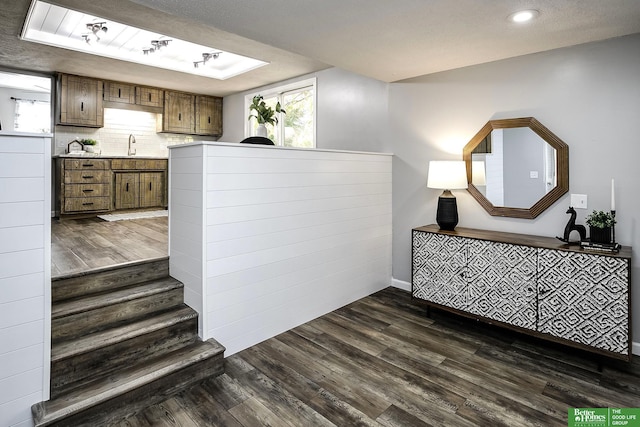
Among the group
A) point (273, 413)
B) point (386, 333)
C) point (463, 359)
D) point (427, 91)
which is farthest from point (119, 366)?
point (427, 91)

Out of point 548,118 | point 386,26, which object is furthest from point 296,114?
point 548,118

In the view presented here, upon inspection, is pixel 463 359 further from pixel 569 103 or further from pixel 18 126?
pixel 18 126

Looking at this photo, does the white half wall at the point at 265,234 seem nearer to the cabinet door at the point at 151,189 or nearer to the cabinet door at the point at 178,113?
the cabinet door at the point at 151,189

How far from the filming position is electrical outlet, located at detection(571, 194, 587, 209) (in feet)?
9.10

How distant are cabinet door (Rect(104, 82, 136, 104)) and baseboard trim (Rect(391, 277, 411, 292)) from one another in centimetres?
502

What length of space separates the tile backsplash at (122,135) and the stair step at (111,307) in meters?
4.22

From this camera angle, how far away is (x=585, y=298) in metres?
2.39

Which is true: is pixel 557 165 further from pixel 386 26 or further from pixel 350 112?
pixel 350 112

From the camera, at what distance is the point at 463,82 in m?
3.40

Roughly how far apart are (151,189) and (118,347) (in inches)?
167

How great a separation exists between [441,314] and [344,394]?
5.05 feet

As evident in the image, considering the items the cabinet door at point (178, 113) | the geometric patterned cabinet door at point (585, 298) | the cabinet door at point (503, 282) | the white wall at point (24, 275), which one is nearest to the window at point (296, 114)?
the cabinet door at point (178, 113)

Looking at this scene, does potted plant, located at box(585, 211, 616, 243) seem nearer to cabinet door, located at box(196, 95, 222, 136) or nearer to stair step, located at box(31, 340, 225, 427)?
stair step, located at box(31, 340, 225, 427)

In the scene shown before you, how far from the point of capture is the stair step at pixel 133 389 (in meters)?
1.81
